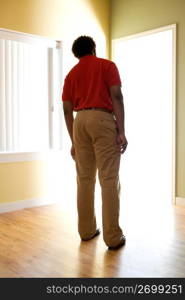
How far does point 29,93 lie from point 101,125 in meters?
1.80

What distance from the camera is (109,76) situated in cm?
257

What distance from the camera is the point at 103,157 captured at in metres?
2.59

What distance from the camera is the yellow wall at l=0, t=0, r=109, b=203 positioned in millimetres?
3922

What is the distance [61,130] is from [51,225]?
55.8 inches

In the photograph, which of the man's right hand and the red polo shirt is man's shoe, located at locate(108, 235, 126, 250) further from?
the red polo shirt

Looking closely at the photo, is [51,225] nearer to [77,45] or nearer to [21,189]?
[21,189]

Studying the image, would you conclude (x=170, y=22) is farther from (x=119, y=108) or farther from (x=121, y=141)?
(x=121, y=141)

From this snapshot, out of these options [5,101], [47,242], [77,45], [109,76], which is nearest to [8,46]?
[5,101]

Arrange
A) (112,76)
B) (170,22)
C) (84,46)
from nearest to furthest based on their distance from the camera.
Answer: (112,76), (84,46), (170,22)

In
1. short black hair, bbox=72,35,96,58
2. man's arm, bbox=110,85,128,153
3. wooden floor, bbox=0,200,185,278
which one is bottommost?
wooden floor, bbox=0,200,185,278

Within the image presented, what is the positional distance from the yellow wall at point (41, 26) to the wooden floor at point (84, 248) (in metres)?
0.39

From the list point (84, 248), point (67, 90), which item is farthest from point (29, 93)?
point (84, 248)

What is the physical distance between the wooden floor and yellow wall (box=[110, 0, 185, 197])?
26.7 inches

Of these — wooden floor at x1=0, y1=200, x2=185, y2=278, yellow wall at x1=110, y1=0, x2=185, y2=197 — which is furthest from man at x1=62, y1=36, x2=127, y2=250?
yellow wall at x1=110, y1=0, x2=185, y2=197
